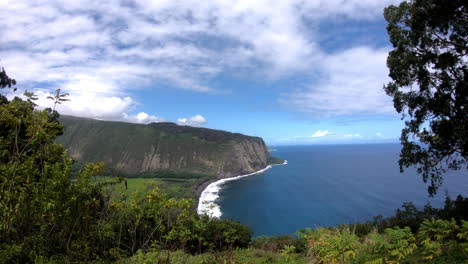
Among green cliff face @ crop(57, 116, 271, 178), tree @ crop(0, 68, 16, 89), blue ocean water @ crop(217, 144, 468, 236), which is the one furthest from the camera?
green cliff face @ crop(57, 116, 271, 178)

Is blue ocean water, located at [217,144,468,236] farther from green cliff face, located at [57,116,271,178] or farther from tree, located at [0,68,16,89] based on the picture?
tree, located at [0,68,16,89]

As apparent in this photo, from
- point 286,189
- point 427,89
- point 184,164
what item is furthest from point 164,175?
point 427,89

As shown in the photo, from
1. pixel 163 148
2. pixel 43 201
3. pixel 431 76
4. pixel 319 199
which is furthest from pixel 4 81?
pixel 163 148

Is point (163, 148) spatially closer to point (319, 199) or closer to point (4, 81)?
point (319, 199)

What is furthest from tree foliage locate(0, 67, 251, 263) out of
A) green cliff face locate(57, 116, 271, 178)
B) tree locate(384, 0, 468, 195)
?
green cliff face locate(57, 116, 271, 178)

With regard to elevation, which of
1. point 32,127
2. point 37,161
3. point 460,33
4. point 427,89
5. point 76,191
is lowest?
point 76,191

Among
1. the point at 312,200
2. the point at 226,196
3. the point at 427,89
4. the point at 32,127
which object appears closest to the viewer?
the point at 32,127

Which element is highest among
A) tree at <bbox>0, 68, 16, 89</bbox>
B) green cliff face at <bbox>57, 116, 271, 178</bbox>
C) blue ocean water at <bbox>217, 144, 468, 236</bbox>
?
tree at <bbox>0, 68, 16, 89</bbox>

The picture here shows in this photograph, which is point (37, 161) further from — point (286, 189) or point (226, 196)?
point (286, 189)
